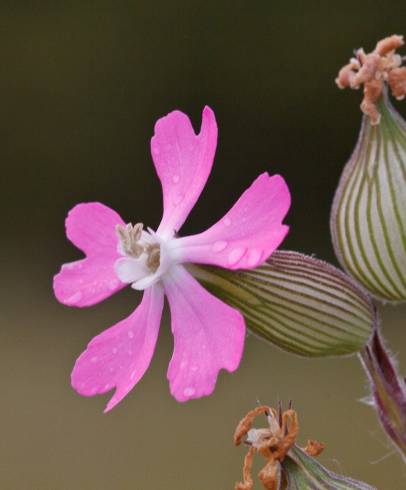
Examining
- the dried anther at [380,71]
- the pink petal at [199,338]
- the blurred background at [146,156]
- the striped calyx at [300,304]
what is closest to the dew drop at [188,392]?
the pink petal at [199,338]

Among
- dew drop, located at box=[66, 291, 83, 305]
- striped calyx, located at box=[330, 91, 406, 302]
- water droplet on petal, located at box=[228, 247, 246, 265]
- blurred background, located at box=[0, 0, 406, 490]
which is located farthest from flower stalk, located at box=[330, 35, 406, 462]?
blurred background, located at box=[0, 0, 406, 490]

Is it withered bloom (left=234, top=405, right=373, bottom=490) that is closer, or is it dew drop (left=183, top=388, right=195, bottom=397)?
dew drop (left=183, top=388, right=195, bottom=397)

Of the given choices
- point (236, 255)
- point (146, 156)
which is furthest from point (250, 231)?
point (146, 156)

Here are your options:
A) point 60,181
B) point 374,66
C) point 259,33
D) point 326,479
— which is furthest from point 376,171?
point 60,181

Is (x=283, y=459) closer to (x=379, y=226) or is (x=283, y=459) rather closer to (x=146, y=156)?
(x=379, y=226)

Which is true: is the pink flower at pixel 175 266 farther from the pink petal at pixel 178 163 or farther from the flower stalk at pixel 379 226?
the flower stalk at pixel 379 226

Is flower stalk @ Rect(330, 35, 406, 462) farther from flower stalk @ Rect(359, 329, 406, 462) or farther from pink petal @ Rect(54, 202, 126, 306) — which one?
pink petal @ Rect(54, 202, 126, 306)

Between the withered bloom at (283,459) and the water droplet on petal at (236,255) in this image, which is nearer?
the water droplet on petal at (236,255)
